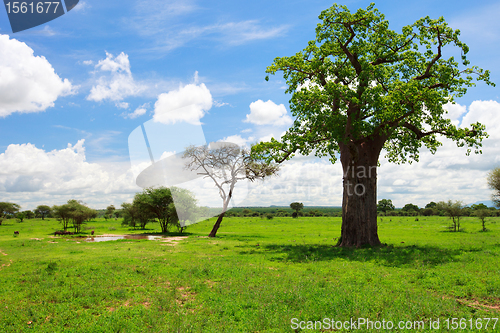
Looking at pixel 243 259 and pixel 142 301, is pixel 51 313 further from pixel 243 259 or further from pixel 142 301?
pixel 243 259

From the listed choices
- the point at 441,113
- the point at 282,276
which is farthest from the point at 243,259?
the point at 441,113

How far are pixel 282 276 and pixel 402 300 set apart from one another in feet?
14.5

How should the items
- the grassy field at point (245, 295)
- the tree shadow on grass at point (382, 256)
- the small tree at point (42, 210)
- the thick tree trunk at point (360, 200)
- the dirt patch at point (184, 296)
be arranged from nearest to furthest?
the grassy field at point (245, 295) < the dirt patch at point (184, 296) < the tree shadow on grass at point (382, 256) < the thick tree trunk at point (360, 200) < the small tree at point (42, 210)

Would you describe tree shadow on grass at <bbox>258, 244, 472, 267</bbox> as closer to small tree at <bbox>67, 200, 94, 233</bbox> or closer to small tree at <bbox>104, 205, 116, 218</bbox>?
small tree at <bbox>67, 200, 94, 233</bbox>

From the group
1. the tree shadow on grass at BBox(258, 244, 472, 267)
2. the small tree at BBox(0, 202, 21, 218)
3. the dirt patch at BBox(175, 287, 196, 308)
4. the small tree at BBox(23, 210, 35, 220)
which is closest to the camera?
the dirt patch at BBox(175, 287, 196, 308)

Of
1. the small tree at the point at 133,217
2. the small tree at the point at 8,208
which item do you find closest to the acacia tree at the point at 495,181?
the small tree at the point at 133,217

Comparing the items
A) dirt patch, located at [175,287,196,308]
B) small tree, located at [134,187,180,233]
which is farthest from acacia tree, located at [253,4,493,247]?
small tree, located at [134,187,180,233]

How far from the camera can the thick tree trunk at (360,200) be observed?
63.3 ft

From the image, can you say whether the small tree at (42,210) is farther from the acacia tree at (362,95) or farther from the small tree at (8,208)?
the acacia tree at (362,95)

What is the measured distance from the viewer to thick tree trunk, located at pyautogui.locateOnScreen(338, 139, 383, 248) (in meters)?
19.3

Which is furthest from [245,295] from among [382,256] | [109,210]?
[109,210]

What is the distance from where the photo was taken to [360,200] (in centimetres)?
1936

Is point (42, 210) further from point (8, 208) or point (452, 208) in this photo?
point (452, 208)

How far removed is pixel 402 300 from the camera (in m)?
7.91
